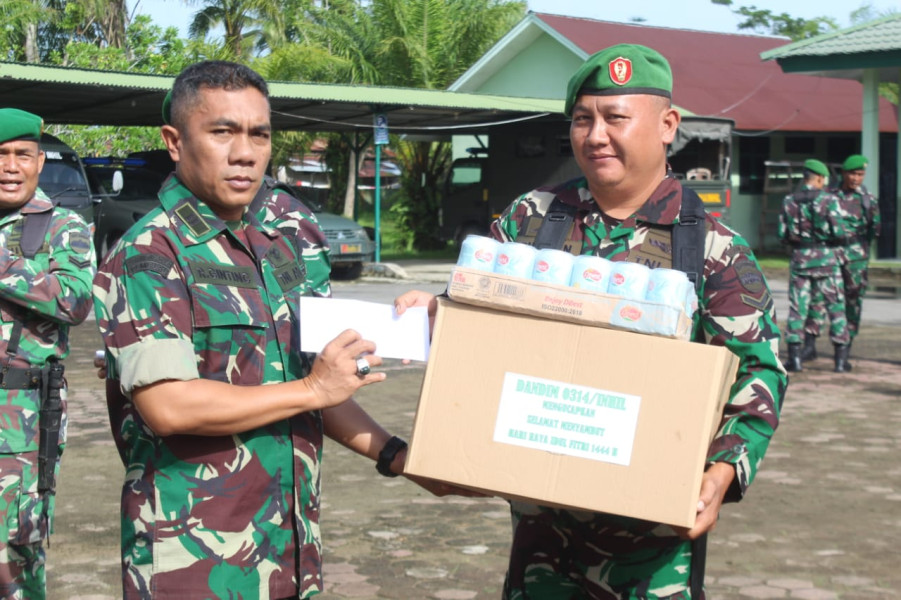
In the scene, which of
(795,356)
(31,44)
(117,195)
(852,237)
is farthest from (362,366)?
(31,44)

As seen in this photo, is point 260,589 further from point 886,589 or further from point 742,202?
point 742,202

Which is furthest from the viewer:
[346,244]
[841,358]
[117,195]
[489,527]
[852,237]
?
[346,244]

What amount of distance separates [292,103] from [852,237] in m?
12.0

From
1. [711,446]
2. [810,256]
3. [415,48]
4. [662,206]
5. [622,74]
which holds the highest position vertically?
[415,48]

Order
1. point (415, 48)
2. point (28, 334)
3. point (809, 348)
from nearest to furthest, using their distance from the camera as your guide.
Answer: point (28, 334)
point (809, 348)
point (415, 48)

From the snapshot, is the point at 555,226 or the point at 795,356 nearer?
the point at 555,226

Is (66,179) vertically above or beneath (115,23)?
beneath

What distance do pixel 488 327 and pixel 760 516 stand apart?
13.1 ft

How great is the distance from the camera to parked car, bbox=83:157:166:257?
58.8 ft

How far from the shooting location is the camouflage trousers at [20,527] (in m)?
3.84

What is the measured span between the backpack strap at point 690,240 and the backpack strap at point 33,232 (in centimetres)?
237

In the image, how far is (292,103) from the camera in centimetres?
2056

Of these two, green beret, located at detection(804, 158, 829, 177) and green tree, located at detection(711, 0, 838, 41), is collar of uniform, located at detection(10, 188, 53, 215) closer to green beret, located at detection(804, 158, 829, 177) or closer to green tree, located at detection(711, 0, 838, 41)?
green beret, located at detection(804, 158, 829, 177)

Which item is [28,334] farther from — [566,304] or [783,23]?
[783,23]
